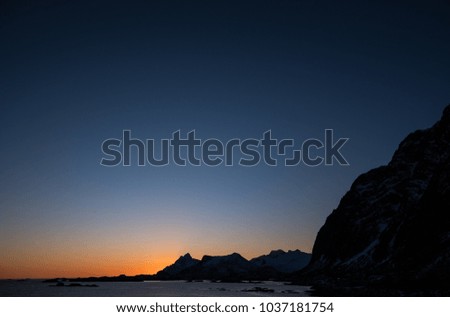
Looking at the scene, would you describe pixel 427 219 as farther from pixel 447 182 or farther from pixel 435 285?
pixel 435 285

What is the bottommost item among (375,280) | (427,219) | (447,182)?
(375,280)
